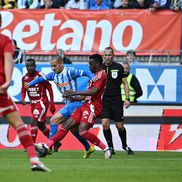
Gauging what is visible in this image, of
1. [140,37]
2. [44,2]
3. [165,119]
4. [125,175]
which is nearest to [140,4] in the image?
[140,37]

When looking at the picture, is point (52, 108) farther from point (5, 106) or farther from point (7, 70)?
point (7, 70)

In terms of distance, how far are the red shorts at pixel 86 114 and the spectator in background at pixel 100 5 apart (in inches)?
387

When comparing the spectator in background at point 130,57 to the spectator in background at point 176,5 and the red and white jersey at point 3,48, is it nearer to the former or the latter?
the spectator in background at point 176,5

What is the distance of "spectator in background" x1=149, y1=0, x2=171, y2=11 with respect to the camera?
25280 mm

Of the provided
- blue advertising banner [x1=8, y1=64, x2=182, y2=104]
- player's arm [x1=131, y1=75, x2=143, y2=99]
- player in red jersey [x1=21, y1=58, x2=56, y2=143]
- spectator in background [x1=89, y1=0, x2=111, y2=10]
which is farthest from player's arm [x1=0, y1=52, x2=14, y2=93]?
spectator in background [x1=89, y1=0, x2=111, y2=10]

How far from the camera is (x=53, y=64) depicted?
17.8m

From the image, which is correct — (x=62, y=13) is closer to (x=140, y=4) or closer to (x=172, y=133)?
(x=140, y=4)

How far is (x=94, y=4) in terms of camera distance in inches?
1045

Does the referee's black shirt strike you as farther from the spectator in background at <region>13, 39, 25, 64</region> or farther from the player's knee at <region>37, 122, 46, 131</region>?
the spectator in background at <region>13, 39, 25, 64</region>

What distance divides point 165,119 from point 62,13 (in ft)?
20.0

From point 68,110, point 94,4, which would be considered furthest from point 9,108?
point 94,4

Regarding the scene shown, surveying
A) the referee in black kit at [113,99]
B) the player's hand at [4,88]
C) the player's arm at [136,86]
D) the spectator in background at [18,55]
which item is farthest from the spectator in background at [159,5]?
the player's hand at [4,88]

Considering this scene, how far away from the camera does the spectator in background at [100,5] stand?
86.5 ft

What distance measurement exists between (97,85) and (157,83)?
8.02 meters
